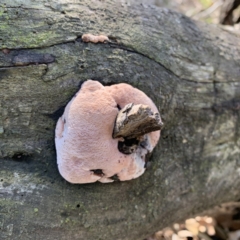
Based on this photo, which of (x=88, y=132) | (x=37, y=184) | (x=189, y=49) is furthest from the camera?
(x=189, y=49)

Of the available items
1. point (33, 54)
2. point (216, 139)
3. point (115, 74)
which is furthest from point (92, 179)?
point (216, 139)

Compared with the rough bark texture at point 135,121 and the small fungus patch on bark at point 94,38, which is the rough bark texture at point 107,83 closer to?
the small fungus patch on bark at point 94,38

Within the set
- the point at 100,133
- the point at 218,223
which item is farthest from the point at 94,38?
the point at 218,223

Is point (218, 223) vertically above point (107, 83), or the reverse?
point (107, 83)

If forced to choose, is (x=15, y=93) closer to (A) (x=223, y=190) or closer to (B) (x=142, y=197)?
(B) (x=142, y=197)

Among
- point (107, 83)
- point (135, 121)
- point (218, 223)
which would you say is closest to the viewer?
point (135, 121)

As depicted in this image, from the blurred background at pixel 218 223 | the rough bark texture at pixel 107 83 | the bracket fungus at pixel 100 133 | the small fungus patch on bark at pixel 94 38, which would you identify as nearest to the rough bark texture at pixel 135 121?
the bracket fungus at pixel 100 133

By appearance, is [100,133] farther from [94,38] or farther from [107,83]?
[94,38]
